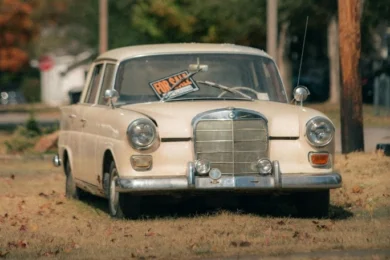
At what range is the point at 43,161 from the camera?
21516mm

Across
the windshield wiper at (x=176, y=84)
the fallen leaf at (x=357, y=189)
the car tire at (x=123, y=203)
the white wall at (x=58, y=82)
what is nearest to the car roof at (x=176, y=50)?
the windshield wiper at (x=176, y=84)

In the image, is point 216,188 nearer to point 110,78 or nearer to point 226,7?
point 110,78

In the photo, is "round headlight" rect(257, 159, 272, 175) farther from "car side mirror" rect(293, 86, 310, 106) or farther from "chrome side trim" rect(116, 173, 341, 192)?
"car side mirror" rect(293, 86, 310, 106)

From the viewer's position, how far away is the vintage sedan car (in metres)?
11.1

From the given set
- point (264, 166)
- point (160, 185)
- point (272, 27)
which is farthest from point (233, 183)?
point (272, 27)

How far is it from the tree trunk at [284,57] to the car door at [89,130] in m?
25.8

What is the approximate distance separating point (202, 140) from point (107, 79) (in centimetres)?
206

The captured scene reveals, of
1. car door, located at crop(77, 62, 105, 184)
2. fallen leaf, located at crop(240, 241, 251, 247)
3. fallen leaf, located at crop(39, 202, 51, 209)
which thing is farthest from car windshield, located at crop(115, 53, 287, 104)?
fallen leaf, located at crop(240, 241, 251, 247)

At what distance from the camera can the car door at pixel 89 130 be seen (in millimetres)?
12531

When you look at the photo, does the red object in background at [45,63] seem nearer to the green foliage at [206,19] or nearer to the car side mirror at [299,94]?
the green foliage at [206,19]

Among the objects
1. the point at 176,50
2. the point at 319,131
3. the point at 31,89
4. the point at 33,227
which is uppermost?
the point at 176,50

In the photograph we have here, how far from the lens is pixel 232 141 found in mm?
11188

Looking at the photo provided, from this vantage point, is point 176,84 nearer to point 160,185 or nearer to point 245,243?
point 160,185

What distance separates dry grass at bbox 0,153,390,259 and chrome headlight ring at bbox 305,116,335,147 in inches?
28.7
